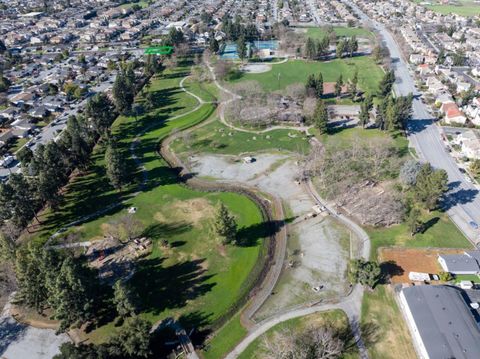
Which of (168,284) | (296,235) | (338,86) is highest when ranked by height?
(338,86)

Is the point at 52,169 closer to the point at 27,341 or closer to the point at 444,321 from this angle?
the point at 27,341

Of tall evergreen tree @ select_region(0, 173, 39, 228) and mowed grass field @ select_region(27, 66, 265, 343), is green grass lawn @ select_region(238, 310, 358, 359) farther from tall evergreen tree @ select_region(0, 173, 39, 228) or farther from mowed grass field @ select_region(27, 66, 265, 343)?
tall evergreen tree @ select_region(0, 173, 39, 228)

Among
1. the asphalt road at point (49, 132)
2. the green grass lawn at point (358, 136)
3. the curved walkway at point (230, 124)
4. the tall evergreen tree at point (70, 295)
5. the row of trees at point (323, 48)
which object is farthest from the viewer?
the row of trees at point (323, 48)

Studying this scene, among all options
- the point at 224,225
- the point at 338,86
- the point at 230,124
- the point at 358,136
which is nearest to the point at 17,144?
the point at 230,124

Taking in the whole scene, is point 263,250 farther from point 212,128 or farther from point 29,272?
point 212,128

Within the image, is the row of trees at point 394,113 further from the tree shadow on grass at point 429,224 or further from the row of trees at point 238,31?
the row of trees at point 238,31

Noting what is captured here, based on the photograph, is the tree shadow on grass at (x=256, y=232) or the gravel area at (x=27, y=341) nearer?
the gravel area at (x=27, y=341)

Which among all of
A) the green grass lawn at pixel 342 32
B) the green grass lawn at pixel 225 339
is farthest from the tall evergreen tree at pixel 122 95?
the green grass lawn at pixel 342 32
